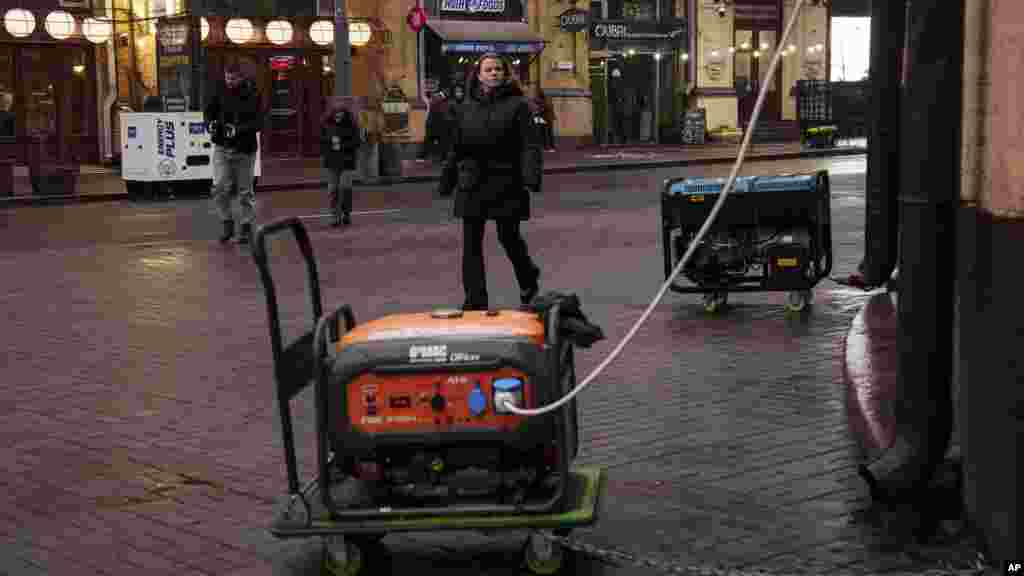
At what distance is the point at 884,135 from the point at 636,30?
125 feet

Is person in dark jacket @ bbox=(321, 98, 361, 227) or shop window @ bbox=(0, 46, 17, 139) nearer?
person in dark jacket @ bbox=(321, 98, 361, 227)

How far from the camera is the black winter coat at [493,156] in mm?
9977

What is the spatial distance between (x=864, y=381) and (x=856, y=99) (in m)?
34.9

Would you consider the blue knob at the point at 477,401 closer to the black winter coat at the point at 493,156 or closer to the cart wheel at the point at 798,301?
the black winter coat at the point at 493,156

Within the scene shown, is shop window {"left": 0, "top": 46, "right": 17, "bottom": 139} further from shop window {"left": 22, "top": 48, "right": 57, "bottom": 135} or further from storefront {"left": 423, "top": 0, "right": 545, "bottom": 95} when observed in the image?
storefront {"left": 423, "top": 0, "right": 545, "bottom": 95}

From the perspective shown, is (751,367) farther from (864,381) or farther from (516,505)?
(516,505)

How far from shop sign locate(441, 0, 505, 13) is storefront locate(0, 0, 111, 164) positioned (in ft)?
29.2

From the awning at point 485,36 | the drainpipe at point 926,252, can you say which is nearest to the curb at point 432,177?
the awning at point 485,36

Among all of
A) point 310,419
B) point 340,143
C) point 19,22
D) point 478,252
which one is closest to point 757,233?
point 478,252

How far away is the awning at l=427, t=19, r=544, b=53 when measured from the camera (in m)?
38.6

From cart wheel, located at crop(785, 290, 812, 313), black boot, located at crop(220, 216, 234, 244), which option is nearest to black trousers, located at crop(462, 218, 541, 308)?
cart wheel, located at crop(785, 290, 812, 313)

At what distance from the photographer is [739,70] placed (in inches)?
1831

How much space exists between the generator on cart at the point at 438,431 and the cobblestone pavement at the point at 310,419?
24cm

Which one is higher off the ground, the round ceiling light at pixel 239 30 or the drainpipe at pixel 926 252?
the round ceiling light at pixel 239 30
